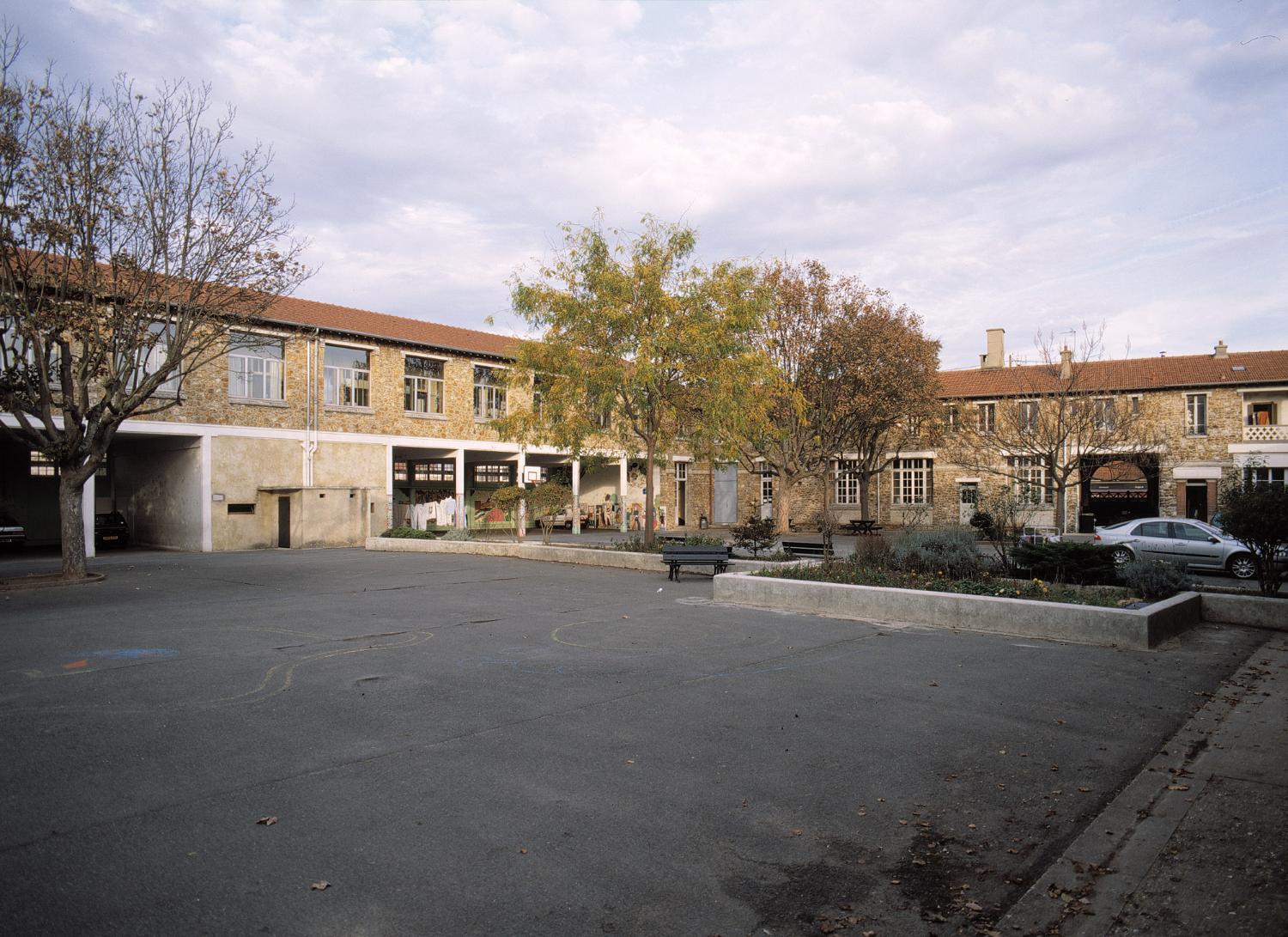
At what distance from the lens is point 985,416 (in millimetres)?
38750

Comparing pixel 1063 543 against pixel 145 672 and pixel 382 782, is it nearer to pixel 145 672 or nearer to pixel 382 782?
pixel 382 782

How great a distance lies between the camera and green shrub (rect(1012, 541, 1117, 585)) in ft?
42.3

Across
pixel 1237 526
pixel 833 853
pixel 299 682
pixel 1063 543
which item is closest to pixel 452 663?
pixel 299 682

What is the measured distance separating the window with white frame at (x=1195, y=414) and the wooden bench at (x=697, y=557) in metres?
28.9

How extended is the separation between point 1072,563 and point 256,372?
78.0 feet

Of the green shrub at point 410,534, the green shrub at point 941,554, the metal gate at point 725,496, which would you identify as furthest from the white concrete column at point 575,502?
the green shrub at point 941,554

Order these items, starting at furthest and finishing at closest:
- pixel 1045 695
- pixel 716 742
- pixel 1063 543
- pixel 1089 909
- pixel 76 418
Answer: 1. pixel 76 418
2. pixel 1063 543
3. pixel 1045 695
4. pixel 716 742
5. pixel 1089 909

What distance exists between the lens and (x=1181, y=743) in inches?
234

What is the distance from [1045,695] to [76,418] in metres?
16.7

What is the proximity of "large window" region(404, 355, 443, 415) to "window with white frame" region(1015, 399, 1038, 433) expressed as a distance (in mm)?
21319

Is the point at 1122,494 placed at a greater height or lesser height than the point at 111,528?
greater

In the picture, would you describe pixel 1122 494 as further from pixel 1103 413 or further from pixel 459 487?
pixel 459 487

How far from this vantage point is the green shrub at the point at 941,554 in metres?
13.0

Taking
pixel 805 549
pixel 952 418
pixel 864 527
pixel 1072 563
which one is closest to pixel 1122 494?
pixel 952 418
